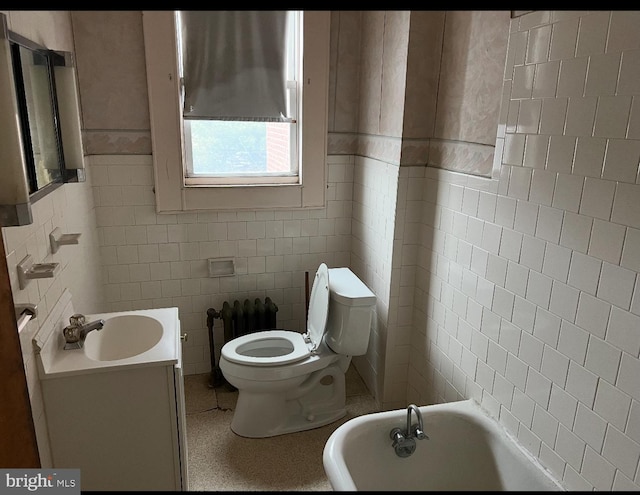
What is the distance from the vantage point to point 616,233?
1.21 metres

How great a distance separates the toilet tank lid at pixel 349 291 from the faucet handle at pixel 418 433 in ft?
3.69

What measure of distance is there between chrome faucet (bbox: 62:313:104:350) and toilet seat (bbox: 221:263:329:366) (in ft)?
2.67

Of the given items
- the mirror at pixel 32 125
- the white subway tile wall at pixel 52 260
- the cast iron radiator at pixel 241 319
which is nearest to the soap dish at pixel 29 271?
the white subway tile wall at pixel 52 260

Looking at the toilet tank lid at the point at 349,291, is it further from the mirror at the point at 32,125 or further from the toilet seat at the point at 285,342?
the mirror at the point at 32,125

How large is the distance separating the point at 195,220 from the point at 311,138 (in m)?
0.85

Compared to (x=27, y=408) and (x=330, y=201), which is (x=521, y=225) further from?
(x=27, y=408)

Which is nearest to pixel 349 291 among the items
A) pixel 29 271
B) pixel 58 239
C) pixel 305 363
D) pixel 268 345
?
pixel 305 363

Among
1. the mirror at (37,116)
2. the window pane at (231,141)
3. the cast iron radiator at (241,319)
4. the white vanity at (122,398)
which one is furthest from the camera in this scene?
the cast iron radiator at (241,319)

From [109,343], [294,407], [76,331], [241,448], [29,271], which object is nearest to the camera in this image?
[29,271]

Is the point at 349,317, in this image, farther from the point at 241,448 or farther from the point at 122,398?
the point at 122,398

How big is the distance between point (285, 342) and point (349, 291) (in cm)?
49

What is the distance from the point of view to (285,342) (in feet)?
8.00

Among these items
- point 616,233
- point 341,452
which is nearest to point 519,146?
point 616,233

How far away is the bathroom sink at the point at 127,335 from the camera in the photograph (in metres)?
1.71
